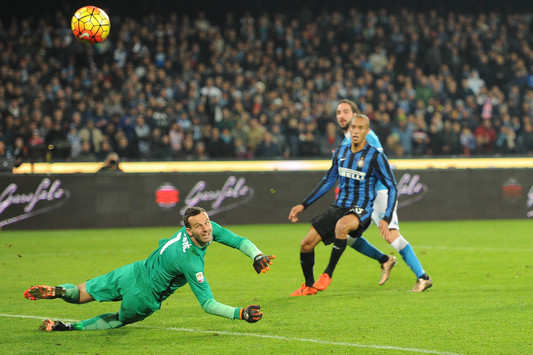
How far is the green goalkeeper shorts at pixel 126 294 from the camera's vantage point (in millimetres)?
6309

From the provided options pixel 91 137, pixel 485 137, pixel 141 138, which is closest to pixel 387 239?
pixel 91 137

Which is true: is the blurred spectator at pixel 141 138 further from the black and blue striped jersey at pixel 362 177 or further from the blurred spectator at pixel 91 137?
the black and blue striped jersey at pixel 362 177

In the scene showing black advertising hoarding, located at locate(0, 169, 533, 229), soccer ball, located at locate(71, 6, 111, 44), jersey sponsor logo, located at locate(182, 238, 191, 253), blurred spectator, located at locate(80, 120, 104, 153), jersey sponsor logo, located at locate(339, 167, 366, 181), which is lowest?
black advertising hoarding, located at locate(0, 169, 533, 229)

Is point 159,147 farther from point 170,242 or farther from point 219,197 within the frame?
point 170,242

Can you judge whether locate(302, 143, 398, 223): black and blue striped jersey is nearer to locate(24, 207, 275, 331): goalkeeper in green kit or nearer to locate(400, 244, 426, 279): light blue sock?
locate(400, 244, 426, 279): light blue sock

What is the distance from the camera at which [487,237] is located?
14641 mm

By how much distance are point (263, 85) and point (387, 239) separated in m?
13.4

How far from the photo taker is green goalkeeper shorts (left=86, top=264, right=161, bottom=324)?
20.7 ft

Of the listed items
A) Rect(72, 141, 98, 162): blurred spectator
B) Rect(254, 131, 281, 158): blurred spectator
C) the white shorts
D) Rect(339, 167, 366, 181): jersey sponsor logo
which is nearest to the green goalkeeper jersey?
Rect(339, 167, 366, 181): jersey sponsor logo

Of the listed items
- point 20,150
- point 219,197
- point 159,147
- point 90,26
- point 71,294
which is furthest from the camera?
point 159,147

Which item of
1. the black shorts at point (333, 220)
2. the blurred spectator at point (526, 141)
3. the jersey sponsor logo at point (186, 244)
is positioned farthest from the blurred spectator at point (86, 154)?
the jersey sponsor logo at point (186, 244)

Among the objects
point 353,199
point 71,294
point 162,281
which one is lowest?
point 71,294

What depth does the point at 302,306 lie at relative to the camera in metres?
7.73

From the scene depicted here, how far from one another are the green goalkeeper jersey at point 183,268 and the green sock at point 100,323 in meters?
0.48
